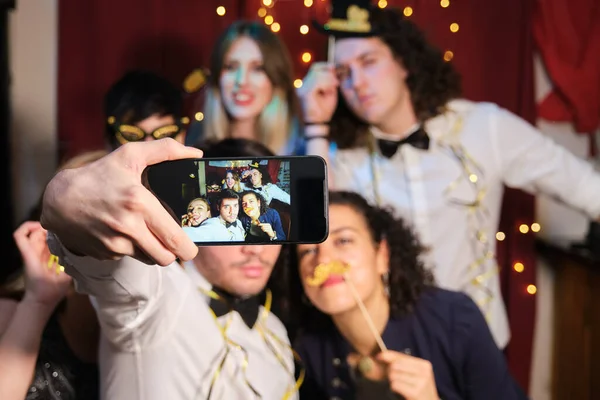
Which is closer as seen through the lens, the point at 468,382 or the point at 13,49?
the point at 468,382

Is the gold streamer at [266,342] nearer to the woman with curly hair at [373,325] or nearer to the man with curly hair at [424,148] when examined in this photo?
the woman with curly hair at [373,325]

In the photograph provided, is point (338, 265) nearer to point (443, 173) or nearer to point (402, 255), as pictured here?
point (402, 255)

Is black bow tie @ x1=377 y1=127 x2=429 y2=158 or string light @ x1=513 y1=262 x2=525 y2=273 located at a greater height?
black bow tie @ x1=377 y1=127 x2=429 y2=158

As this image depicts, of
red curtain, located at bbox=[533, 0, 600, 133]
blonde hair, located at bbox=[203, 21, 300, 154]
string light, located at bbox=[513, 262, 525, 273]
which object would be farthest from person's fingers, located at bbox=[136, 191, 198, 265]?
red curtain, located at bbox=[533, 0, 600, 133]

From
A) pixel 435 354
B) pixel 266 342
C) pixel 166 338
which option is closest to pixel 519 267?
pixel 435 354

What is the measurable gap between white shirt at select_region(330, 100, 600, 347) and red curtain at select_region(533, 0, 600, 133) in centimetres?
17

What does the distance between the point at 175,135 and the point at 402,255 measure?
584 mm

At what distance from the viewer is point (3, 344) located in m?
1.03

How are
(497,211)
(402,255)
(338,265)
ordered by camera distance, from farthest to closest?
(497,211) < (402,255) < (338,265)

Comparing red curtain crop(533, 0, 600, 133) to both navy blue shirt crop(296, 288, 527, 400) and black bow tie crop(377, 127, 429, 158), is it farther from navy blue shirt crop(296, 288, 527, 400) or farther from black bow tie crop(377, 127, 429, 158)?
navy blue shirt crop(296, 288, 527, 400)

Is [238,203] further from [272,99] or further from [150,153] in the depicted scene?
[272,99]

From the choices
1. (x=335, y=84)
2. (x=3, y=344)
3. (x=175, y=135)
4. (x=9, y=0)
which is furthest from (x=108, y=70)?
(x=3, y=344)

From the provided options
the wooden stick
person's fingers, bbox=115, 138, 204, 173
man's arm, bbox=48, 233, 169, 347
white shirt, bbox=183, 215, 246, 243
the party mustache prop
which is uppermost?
person's fingers, bbox=115, 138, 204, 173

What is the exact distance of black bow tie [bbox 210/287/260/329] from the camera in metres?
1.17
